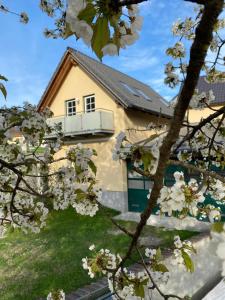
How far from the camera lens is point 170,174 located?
37.9 ft

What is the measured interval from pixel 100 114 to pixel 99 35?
12491 mm

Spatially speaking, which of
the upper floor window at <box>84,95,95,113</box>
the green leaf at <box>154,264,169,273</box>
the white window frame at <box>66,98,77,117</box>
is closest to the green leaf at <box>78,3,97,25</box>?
the green leaf at <box>154,264,169,273</box>

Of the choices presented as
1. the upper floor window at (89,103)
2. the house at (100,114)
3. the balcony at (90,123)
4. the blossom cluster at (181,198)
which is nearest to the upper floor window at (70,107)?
the house at (100,114)

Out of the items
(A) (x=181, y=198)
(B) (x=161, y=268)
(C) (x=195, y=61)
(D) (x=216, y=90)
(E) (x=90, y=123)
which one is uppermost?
(D) (x=216, y=90)

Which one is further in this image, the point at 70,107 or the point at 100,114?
the point at 70,107

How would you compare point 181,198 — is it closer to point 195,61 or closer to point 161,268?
point 161,268

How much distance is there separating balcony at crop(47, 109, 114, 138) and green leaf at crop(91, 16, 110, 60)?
12.2m

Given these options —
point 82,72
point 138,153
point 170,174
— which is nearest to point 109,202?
point 170,174

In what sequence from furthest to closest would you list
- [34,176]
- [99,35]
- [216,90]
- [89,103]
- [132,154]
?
1. [216,90]
2. [89,103]
3. [34,176]
4. [132,154]
5. [99,35]

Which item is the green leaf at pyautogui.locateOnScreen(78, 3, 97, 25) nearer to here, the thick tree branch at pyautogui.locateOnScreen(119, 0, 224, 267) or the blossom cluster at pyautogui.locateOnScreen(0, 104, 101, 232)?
the thick tree branch at pyautogui.locateOnScreen(119, 0, 224, 267)

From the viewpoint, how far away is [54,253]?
8.53m

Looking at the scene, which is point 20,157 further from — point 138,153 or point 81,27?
point 81,27

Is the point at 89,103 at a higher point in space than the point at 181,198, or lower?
higher

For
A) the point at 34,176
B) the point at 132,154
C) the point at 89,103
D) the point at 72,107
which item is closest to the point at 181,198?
the point at 132,154
